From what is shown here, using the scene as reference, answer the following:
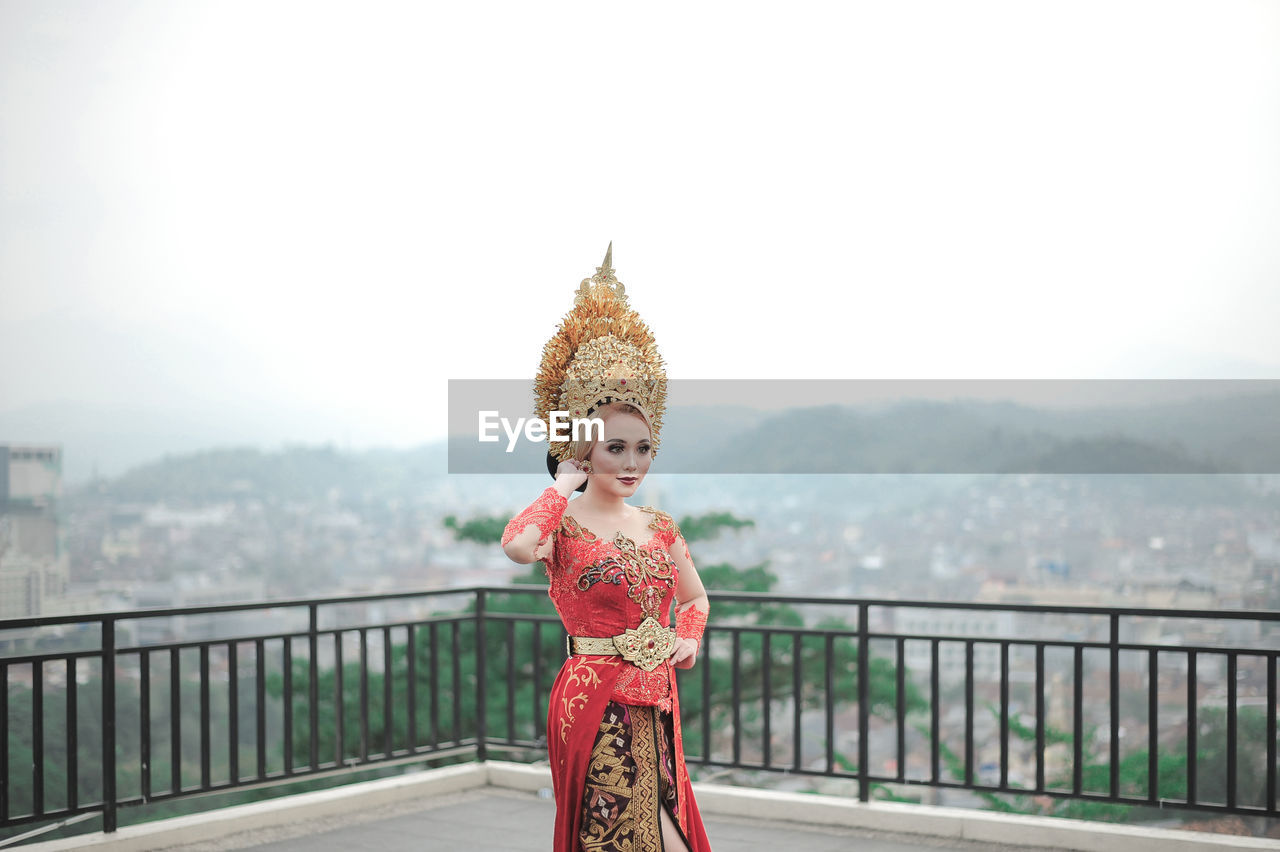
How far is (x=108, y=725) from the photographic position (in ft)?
12.1

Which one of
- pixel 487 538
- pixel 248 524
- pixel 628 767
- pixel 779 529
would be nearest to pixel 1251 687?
pixel 628 767

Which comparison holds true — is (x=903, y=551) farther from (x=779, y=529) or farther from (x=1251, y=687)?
(x=1251, y=687)

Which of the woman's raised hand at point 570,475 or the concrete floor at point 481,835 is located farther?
the concrete floor at point 481,835

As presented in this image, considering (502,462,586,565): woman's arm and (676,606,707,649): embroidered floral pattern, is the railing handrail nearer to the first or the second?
(676,606,707,649): embroidered floral pattern

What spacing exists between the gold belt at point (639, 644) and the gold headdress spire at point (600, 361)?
42 centimetres

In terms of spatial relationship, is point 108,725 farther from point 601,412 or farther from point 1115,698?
point 1115,698

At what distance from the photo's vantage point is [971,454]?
10711 millimetres

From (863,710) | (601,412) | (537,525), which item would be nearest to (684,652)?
(537,525)

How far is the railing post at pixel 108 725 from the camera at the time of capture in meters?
3.68

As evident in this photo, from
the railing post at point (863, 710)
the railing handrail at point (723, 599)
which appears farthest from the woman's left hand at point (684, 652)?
the railing post at point (863, 710)

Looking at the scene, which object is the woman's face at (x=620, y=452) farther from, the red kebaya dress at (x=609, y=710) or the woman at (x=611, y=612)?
the red kebaya dress at (x=609, y=710)

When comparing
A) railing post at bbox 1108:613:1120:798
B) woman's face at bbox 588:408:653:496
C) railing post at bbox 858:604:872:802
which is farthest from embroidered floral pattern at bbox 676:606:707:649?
railing post at bbox 1108:613:1120:798

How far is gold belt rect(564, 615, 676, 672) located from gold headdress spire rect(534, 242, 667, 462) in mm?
416

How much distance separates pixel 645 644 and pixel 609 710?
0.16m
